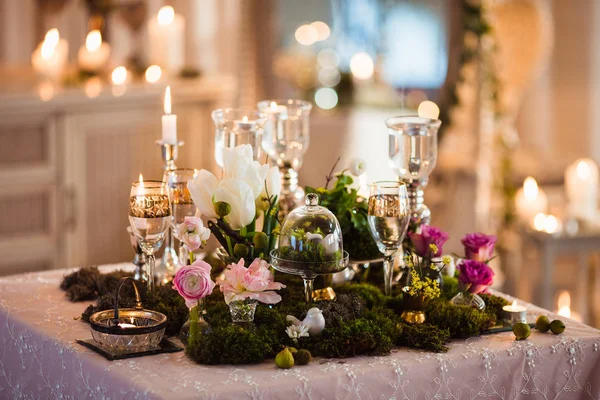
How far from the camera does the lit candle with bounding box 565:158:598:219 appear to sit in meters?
4.44

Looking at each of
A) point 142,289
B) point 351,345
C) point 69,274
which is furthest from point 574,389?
point 69,274

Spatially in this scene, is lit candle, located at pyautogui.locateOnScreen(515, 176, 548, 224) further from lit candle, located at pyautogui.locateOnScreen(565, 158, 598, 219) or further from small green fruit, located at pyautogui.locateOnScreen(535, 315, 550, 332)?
small green fruit, located at pyautogui.locateOnScreen(535, 315, 550, 332)

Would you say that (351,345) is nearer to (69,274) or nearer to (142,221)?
(142,221)

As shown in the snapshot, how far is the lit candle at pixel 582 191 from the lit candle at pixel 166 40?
2032 mm

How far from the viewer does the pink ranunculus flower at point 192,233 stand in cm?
209

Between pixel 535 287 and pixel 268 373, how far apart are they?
3466 mm

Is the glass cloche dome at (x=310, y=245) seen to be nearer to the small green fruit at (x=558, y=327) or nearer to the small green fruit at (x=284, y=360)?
the small green fruit at (x=284, y=360)

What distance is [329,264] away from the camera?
2.19m

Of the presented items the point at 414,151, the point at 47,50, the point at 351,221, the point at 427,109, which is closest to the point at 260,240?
the point at 351,221

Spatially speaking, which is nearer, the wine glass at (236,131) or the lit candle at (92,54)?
the wine glass at (236,131)

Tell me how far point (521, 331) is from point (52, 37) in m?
3.22

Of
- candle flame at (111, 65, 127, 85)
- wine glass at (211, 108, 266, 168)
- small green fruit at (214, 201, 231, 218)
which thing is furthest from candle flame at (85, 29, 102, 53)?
small green fruit at (214, 201, 231, 218)

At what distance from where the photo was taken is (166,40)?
4.98 metres

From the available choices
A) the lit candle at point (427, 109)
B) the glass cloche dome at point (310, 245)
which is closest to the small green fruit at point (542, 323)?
the glass cloche dome at point (310, 245)
